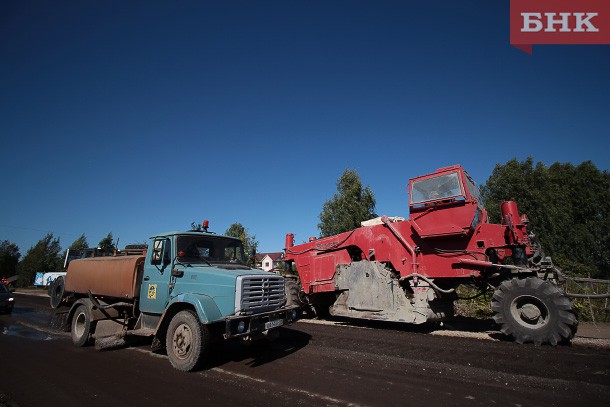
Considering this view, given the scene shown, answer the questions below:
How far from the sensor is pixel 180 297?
5766 mm

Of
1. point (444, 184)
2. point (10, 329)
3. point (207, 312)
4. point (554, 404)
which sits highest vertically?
point (444, 184)

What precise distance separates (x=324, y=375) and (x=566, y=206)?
3974 centimetres

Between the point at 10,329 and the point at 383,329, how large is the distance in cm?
1187

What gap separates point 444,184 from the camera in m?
8.61

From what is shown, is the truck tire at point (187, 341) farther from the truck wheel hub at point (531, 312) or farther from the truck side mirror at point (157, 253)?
the truck wheel hub at point (531, 312)

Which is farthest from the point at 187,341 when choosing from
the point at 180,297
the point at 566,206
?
the point at 566,206

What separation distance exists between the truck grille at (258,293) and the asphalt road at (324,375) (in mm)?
1062

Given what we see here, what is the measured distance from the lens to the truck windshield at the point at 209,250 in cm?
655

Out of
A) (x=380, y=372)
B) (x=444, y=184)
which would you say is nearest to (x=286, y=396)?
Answer: (x=380, y=372)

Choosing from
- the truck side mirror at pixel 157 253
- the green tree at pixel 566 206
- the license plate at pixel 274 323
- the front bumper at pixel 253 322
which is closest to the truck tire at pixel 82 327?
the truck side mirror at pixel 157 253

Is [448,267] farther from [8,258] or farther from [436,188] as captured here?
[8,258]

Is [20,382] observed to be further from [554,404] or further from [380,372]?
[554,404]

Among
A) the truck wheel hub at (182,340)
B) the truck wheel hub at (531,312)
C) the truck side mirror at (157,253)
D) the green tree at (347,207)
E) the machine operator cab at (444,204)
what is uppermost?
the green tree at (347,207)

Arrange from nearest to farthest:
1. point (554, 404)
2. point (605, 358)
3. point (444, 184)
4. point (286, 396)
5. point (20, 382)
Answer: point (554, 404) → point (286, 396) → point (20, 382) → point (605, 358) → point (444, 184)
